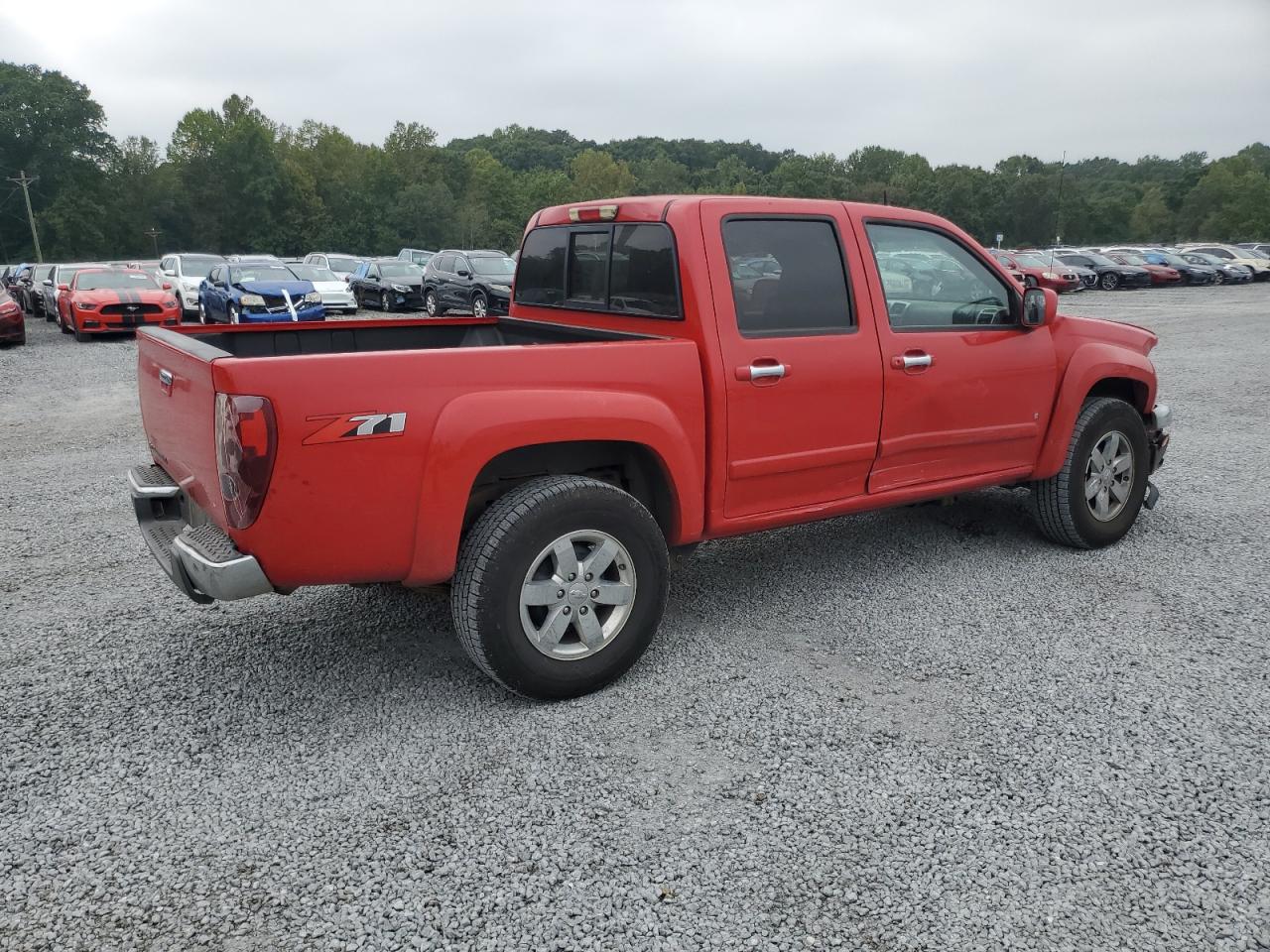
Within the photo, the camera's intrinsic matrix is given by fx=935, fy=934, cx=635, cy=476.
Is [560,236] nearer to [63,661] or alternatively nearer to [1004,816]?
[63,661]

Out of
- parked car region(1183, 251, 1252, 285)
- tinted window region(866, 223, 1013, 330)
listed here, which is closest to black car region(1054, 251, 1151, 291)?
parked car region(1183, 251, 1252, 285)

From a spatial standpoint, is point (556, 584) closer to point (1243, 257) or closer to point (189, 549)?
point (189, 549)

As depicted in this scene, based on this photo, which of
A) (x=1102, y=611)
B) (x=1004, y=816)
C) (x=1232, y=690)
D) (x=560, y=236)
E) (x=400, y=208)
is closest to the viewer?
(x=1004, y=816)

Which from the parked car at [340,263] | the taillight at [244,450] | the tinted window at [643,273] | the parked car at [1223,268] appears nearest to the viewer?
the taillight at [244,450]

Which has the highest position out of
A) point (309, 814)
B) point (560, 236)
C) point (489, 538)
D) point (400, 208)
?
point (400, 208)

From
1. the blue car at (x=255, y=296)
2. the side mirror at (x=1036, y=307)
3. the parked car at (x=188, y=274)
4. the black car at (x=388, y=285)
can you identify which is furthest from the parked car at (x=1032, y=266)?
the side mirror at (x=1036, y=307)

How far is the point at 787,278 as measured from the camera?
4102mm

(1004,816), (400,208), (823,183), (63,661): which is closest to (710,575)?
(1004,816)

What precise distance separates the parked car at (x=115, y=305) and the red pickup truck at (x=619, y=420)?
15332 mm

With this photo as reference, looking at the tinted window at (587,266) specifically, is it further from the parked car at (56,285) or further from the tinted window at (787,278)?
the parked car at (56,285)

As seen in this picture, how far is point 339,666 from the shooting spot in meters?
3.94

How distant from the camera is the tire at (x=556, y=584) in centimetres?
333

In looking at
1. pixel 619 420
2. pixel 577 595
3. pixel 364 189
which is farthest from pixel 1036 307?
pixel 364 189

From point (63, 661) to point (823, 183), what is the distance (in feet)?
399
